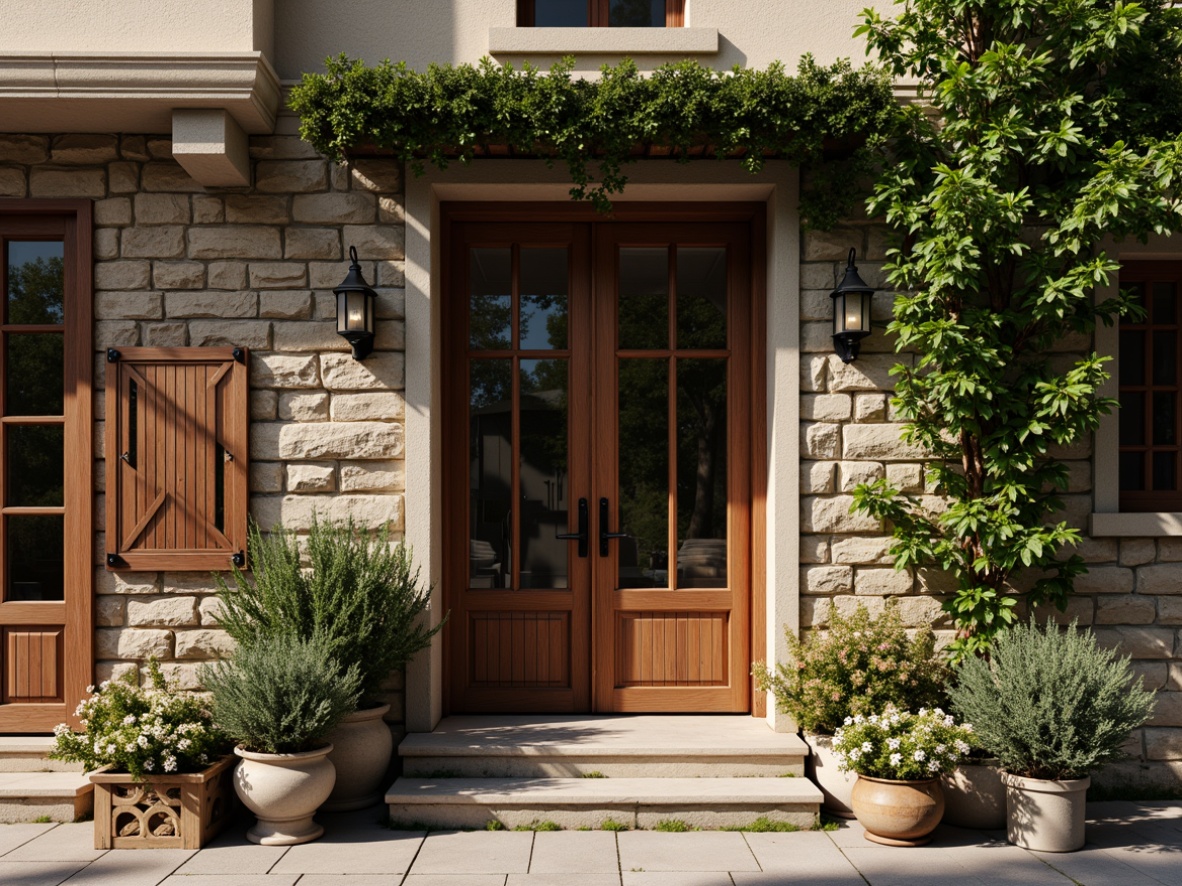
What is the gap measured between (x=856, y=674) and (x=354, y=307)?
3.20 meters

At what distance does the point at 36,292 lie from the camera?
5.11m

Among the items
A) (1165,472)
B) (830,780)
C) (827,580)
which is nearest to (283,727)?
(830,780)

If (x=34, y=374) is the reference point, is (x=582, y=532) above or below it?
below

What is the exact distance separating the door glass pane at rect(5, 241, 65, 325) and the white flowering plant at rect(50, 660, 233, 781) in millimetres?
2127

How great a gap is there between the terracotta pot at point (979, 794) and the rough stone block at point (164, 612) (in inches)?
156

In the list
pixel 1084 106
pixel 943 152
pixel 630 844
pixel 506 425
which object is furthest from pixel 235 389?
pixel 1084 106

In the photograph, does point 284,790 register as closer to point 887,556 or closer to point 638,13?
point 887,556

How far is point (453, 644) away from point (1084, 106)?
176 inches

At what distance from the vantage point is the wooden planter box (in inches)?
163

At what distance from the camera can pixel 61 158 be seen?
198 inches

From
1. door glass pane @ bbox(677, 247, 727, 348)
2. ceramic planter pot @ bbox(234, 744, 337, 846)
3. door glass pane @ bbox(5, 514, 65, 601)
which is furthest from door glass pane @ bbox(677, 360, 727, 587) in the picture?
door glass pane @ bbox(5, 514, 65, 601)

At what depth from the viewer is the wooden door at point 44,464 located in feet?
16.3

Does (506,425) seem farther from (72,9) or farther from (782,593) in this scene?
(72,9)

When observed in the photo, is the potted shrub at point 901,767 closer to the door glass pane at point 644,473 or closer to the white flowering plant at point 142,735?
the door glass pane at point 644,473
